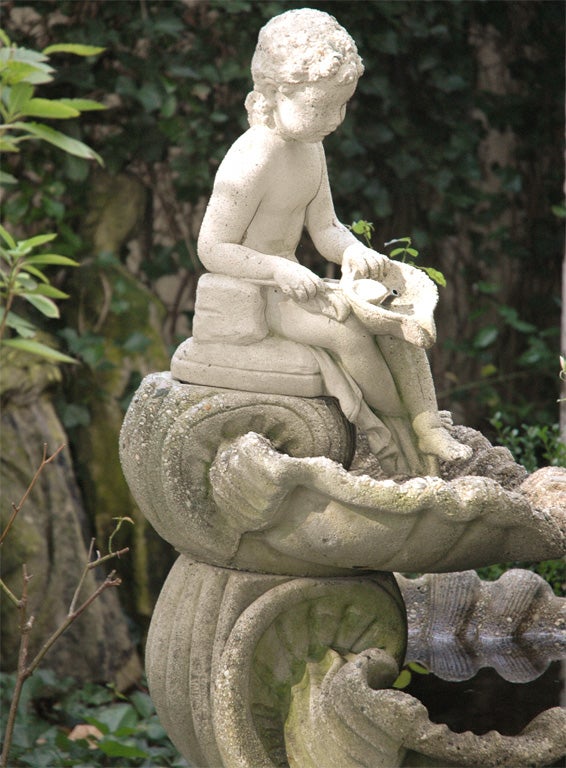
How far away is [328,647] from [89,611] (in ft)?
5.39

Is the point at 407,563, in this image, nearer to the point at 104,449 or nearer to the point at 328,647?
the point at 328,647

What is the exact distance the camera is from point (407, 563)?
199 cm

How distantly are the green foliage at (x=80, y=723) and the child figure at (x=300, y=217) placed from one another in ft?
4.41

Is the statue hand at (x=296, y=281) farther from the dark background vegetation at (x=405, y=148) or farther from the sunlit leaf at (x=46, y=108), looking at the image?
the dark background vegetation at (x=405, y=148)


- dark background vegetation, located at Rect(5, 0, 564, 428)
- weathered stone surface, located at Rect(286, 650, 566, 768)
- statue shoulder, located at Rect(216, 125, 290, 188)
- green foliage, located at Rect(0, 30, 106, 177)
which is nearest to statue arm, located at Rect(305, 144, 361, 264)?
statue shoulder, located at Rect(216, 125, 290, 188)

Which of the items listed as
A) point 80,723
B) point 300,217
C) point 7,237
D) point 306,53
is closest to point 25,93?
point 7,237

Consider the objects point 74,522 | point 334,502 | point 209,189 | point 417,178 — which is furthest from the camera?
point 417,178

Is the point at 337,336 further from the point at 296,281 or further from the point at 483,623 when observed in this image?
the point at 483,623

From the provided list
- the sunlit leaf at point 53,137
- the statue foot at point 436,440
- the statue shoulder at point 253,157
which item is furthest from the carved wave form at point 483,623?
the sunlit leaf at point 53,137

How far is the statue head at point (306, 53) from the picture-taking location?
1.91 metres

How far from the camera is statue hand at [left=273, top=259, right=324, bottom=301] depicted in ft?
6.48

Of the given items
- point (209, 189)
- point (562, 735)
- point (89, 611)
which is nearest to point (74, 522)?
point (89, 611)

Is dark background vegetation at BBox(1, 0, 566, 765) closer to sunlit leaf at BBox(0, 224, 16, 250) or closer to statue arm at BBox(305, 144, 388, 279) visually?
sunlit leaf at BBox(0, 224, 16, 250)

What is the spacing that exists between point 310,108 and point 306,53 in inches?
3.4
